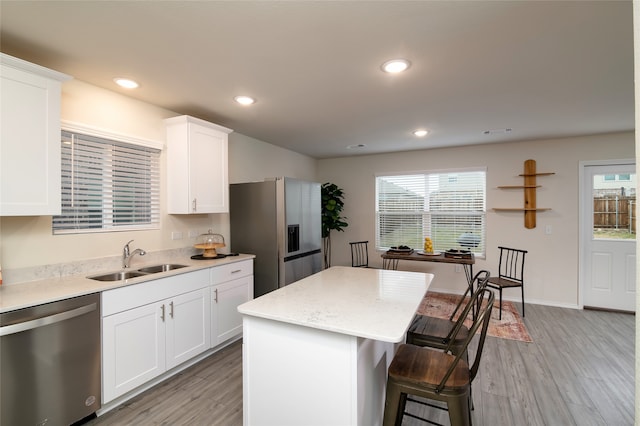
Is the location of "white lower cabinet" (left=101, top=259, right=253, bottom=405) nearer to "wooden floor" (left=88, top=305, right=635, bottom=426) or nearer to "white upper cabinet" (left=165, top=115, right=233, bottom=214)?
"wooden floor" (left=88, top=305, right=635, bottom=426)

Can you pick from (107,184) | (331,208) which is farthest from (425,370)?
(331,208)

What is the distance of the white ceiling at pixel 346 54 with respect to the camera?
5.17 feet

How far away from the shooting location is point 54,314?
69.0 inches

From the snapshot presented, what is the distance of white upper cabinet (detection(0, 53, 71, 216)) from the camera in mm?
1770

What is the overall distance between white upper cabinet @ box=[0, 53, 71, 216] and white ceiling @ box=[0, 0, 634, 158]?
0.73 feet

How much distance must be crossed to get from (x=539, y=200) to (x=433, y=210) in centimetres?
149

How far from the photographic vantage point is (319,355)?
1.47 meters

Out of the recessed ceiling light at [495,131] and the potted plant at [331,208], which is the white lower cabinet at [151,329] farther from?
the recessed ceiling light at [495,131]

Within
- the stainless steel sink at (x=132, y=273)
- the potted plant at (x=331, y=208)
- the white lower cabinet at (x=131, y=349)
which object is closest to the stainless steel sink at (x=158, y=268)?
the stainless steel sink at (x=132, y=273)

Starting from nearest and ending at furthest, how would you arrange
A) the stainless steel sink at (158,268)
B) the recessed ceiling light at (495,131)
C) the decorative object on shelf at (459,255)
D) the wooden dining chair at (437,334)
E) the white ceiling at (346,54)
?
the white ceiling at (346,54) → the wooden dining chair at (437,334) → the stainless steel sink at (158,268) → the recessed ceiling light at (495,131) → the decorative object on shelf at (459,255)

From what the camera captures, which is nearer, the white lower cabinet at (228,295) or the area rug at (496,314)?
the white lower cabinet at (228,295)

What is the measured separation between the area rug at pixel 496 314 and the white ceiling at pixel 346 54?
2.16 m

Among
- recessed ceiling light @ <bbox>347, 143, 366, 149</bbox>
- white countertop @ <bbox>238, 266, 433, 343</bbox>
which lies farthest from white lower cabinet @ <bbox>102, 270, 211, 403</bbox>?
recessed ceiling light @ <bbox>347, 143, 366, 149</bbox>

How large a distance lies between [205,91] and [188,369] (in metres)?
2.46
